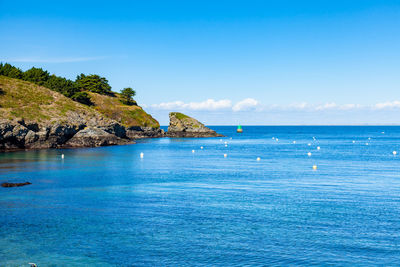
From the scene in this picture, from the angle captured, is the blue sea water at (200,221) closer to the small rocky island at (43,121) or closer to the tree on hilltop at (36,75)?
the small rocky island at (43,121)

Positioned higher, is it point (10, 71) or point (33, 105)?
point (10, 71)

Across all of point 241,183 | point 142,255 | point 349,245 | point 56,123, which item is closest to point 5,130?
point 56,123

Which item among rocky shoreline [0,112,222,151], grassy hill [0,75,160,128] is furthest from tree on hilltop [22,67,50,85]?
rocky shoreline [0,112,222,151]

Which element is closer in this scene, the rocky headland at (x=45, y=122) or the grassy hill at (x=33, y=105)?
the rocky headland at (x=45, y=122)

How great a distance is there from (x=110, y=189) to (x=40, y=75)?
14296 centimetres

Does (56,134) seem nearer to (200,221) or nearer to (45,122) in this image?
(45,122)

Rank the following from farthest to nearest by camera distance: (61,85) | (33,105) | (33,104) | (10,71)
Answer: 1. (61,85)
2. (10,71)
3. (33,104)
4. (33,105)

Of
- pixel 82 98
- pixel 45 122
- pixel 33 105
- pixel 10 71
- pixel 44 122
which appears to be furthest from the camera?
pixel 82 98

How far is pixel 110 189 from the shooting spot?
45781 millimetres

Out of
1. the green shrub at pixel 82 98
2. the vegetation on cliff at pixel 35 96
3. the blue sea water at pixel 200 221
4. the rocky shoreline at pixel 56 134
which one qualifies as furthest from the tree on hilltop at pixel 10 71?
the blue sea water at pixel 200 221

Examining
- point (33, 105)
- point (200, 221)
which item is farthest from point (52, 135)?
point (200, 221)

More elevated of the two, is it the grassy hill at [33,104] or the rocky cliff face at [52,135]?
the grassy hill at [33,104]

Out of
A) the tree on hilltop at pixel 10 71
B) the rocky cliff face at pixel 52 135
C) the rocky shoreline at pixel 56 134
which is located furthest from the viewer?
the tree on hilltop at pixel 10 71

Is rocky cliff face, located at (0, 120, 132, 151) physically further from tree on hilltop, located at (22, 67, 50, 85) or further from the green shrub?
tree on hilltop, located at (22, 67, 50, 85)
